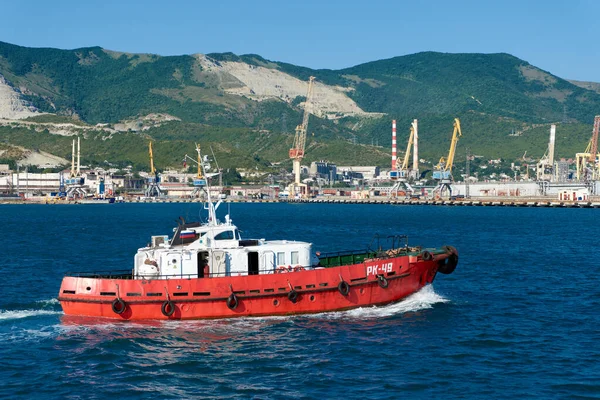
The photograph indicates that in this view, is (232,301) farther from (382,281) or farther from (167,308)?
A: (382,281)

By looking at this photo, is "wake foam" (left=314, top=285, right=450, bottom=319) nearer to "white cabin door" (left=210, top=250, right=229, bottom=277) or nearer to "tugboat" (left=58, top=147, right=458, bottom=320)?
"tugboat" (left=58, top=147, right=458, bottom=320)

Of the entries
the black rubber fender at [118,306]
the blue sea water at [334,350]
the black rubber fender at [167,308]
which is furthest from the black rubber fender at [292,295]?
the black rubber fender at [118,306]

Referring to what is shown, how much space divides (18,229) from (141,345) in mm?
65004

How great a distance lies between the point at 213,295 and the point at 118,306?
365cm

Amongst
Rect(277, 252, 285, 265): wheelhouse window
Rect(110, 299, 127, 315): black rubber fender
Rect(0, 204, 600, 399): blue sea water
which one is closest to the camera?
Rect(0, 204, 600, 399): blue sea water

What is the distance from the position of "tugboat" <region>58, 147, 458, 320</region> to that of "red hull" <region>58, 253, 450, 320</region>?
4cm

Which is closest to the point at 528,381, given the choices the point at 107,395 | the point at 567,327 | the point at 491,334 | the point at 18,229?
the point at 491,334

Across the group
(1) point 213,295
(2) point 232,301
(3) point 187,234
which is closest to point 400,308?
(2) point 232,301

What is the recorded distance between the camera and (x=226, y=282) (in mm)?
29828

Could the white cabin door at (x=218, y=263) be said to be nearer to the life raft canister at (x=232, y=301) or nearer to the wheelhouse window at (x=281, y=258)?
the life raft canister at (x=232, y=301)

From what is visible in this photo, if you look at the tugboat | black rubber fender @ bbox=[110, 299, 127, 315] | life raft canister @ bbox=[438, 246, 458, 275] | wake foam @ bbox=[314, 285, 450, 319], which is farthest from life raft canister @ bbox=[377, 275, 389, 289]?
black rubber fender @ bbox=[110, 299, 127, 315]

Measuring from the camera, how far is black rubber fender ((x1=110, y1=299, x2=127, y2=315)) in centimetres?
2962

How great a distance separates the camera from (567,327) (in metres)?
31.0

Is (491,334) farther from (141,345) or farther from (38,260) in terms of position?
(38,260)
